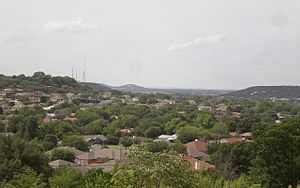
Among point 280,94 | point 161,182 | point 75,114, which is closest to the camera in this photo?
point 161,182

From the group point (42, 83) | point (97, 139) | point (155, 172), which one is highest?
point (42, 83)

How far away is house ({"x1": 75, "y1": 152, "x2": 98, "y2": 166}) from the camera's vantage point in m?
34.0

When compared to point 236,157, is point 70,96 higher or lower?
higher

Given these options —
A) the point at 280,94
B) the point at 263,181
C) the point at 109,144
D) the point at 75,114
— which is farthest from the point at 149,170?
the point at 280,94

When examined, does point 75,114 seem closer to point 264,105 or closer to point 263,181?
point 264,105

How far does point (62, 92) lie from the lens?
89312 millimetres

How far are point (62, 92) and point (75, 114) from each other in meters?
26.5

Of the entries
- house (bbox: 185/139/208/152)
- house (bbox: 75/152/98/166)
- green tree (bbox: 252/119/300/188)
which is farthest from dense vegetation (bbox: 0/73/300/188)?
house (bbox: 185/139/208/152)

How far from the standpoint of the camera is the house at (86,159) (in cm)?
3397

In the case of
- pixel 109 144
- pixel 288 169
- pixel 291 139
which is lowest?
pixel 109 144

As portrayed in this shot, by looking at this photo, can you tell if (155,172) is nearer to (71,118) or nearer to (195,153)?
(195,153)

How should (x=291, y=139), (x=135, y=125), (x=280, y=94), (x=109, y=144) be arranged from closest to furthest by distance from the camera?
(x=291, y=139)
(x=109, y=144)
(x=135, y=125)
(x=280, y=94)

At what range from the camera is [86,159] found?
34.9 metres

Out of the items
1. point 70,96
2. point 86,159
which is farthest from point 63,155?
point 70,96
